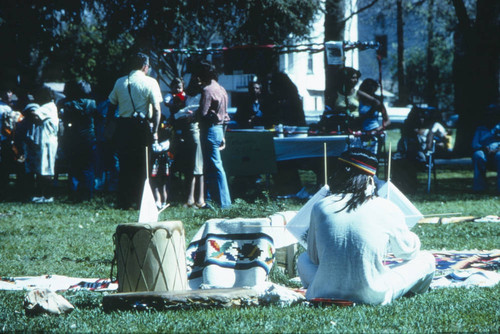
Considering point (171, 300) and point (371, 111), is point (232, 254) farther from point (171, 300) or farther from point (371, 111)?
point (371, 111)

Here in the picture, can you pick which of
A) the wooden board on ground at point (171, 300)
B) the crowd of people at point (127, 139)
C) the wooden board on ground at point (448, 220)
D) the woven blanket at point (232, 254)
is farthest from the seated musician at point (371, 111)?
the wooden board on ground at point (171, 300)

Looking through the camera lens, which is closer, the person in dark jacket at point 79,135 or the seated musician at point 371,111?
the seated musician at point 371,111

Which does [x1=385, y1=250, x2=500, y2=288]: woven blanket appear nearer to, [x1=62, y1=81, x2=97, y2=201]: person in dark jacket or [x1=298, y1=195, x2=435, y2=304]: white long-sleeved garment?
[x1=298, y1=195, x2=435, y2=304]: white long-sleeved garment

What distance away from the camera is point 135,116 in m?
10.5

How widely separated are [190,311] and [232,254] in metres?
1.30

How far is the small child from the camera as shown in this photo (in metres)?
11.5

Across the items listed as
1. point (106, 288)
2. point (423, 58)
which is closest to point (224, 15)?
point (106, 288)

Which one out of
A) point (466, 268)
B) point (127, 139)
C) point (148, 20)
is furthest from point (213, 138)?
point (148, 20)

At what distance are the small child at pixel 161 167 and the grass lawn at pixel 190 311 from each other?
300mm

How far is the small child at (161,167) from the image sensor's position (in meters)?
11.5

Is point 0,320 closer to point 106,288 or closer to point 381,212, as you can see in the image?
point 106,288

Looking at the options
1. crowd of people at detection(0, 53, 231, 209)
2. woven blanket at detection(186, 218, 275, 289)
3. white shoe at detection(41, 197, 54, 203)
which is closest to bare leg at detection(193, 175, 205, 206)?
crowd of people at detection(0, 53, 231, 209)

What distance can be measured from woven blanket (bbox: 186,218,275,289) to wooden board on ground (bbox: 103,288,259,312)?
A: 0.94 m

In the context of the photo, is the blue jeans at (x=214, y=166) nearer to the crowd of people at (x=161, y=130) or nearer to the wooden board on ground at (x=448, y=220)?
the crowd of people at (x=161, y=130)
